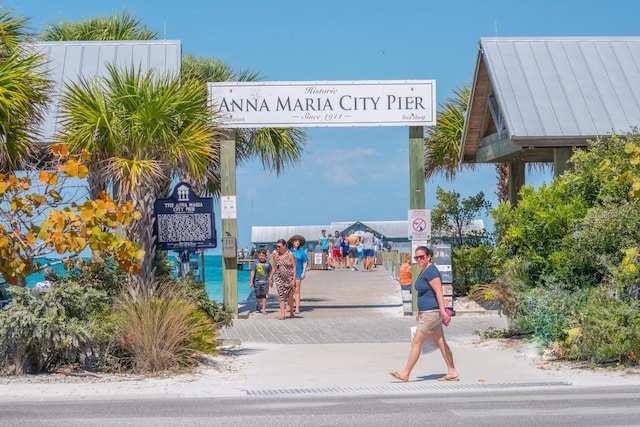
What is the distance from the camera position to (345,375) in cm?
1376

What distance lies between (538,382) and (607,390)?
3.34 ft

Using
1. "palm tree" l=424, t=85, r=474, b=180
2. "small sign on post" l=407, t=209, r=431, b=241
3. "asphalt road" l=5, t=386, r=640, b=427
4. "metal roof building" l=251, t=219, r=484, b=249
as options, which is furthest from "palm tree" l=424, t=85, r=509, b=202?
"metal roof building" l=251, t=219, r=484, b=249

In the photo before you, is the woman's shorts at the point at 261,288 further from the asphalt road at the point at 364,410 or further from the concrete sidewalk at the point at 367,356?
the asphalt road at the point at 364,410

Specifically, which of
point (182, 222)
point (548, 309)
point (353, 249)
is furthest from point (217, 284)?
point (548, 309)

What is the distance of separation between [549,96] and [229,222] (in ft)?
23.7

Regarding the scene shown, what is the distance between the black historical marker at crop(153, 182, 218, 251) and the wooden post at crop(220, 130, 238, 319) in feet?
12.4

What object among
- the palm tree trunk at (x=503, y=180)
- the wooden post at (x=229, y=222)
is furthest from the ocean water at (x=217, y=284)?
the palm tree trunk at (x=503, y=180)

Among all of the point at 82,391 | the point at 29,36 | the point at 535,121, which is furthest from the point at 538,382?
the point at 29,36

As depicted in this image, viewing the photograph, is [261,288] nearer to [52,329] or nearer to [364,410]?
[52,329]

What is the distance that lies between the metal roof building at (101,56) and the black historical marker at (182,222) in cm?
537

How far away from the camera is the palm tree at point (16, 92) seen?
15.5 meters

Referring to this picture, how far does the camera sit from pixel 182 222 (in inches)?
691

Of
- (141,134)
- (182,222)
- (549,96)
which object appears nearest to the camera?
(141,134)

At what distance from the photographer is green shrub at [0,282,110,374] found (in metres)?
13.2
